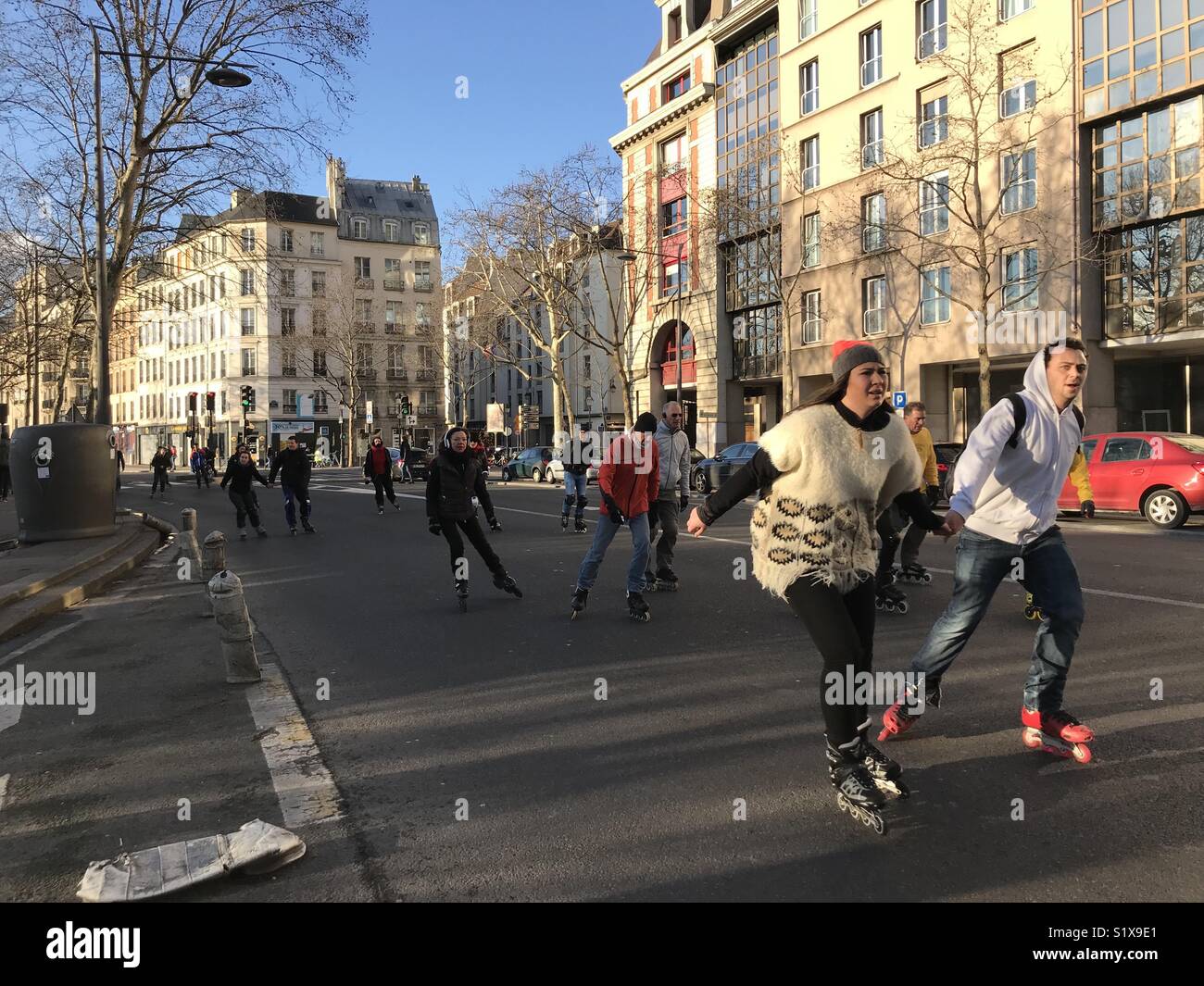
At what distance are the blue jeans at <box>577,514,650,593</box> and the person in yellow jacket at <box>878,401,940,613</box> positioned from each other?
195 cm

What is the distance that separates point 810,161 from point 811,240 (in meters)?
3.06

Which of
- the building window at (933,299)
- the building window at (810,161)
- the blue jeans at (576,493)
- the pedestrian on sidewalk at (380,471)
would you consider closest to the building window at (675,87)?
the building window at (810,161)

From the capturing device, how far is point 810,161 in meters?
34.5

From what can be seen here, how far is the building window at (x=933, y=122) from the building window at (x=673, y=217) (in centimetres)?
1357

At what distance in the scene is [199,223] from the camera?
24.6 metres

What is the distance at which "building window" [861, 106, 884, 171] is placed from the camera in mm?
30922

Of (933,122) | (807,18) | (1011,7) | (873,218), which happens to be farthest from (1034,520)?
(807,18)

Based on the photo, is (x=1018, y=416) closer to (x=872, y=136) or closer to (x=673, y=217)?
(x=872, y=136)

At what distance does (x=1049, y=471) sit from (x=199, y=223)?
82.0 feet

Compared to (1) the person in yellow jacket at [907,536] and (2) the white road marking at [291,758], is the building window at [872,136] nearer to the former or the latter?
(1) the person in yellow jacket at [907,536]

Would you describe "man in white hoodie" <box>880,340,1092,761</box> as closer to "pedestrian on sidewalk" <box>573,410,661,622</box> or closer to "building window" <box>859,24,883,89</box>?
"pedestrian on sidewalk" <box>573,410,661,622</box>

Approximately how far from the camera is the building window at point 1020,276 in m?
26.1

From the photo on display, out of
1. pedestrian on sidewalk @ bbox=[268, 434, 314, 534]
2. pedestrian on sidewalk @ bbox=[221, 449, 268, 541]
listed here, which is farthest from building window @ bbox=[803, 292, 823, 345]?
pedestrian on sidewalk @ bbox=[221, 449, 268, 541]
